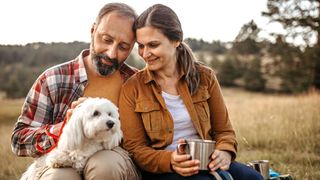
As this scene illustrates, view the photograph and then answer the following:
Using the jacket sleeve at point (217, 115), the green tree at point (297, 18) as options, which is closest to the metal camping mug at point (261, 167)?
the jacket sleeve at point (217, 115)

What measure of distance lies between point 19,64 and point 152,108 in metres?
10.8

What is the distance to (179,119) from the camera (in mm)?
3182

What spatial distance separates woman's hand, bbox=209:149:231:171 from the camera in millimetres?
2824

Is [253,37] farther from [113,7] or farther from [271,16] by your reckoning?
[113,7]

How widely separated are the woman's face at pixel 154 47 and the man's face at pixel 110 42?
11 cm

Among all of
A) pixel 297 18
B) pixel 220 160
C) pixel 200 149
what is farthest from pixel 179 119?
pixel 297 18

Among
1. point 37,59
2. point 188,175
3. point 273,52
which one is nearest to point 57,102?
point 188,175

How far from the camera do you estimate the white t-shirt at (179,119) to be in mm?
3163

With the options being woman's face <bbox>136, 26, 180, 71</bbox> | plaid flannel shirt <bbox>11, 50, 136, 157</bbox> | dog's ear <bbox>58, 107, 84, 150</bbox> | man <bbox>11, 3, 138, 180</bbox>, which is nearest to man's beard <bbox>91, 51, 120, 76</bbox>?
man <bbox>11, 3, 138, 180</bbox>

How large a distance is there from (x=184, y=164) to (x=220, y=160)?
333mm

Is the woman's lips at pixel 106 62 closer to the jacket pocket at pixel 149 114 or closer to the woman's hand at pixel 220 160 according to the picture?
the jacket pocket at pixel 149 114

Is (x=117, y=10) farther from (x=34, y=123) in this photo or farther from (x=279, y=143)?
(x=279, y=143)

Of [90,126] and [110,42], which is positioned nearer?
[90,126]

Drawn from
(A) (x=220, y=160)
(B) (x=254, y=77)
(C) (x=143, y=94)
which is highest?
(C) (x=143, y=94)
